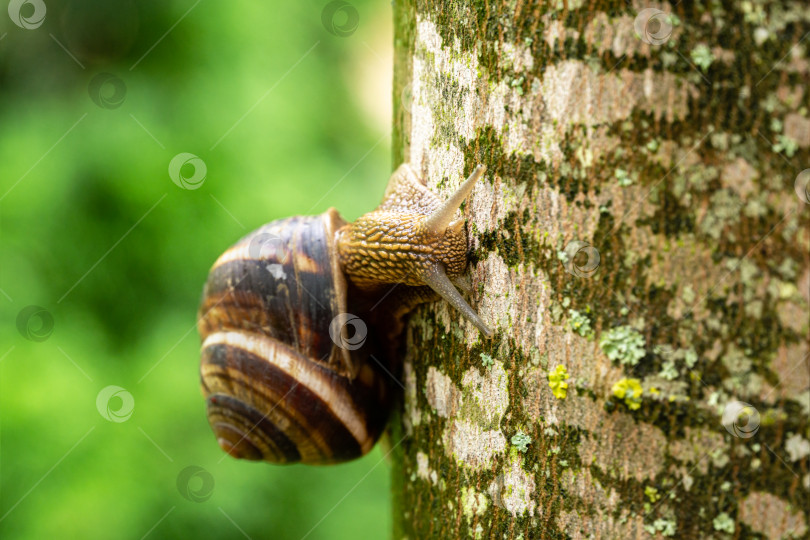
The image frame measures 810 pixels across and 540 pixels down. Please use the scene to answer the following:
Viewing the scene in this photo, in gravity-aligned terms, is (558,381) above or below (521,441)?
above

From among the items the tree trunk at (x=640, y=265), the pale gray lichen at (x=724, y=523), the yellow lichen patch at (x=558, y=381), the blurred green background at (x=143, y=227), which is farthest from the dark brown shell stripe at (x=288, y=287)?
the blurred green background at (x=143, y=227)

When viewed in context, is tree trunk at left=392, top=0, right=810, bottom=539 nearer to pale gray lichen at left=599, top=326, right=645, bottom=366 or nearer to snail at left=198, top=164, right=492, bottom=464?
pale gray lichen at left=599, top=326, right=645, bottom=366

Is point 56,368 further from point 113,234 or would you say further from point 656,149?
point 656,149

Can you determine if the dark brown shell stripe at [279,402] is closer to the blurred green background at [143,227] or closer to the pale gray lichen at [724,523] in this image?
the pale gray lichen at [724,523]

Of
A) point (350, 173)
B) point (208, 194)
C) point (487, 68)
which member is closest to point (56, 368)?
point (208, 194)

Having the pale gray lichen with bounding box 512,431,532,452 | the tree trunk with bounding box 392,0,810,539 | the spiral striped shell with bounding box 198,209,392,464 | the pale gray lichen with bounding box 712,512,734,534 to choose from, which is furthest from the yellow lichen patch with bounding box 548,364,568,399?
the spiral striped shell with bounding box 198,209,392,464

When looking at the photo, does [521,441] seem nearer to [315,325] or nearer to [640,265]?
[640,265]

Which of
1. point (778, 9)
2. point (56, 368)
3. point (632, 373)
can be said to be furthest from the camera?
point (56, 368)

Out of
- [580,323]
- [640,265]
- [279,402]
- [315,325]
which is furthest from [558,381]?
[279,402]
